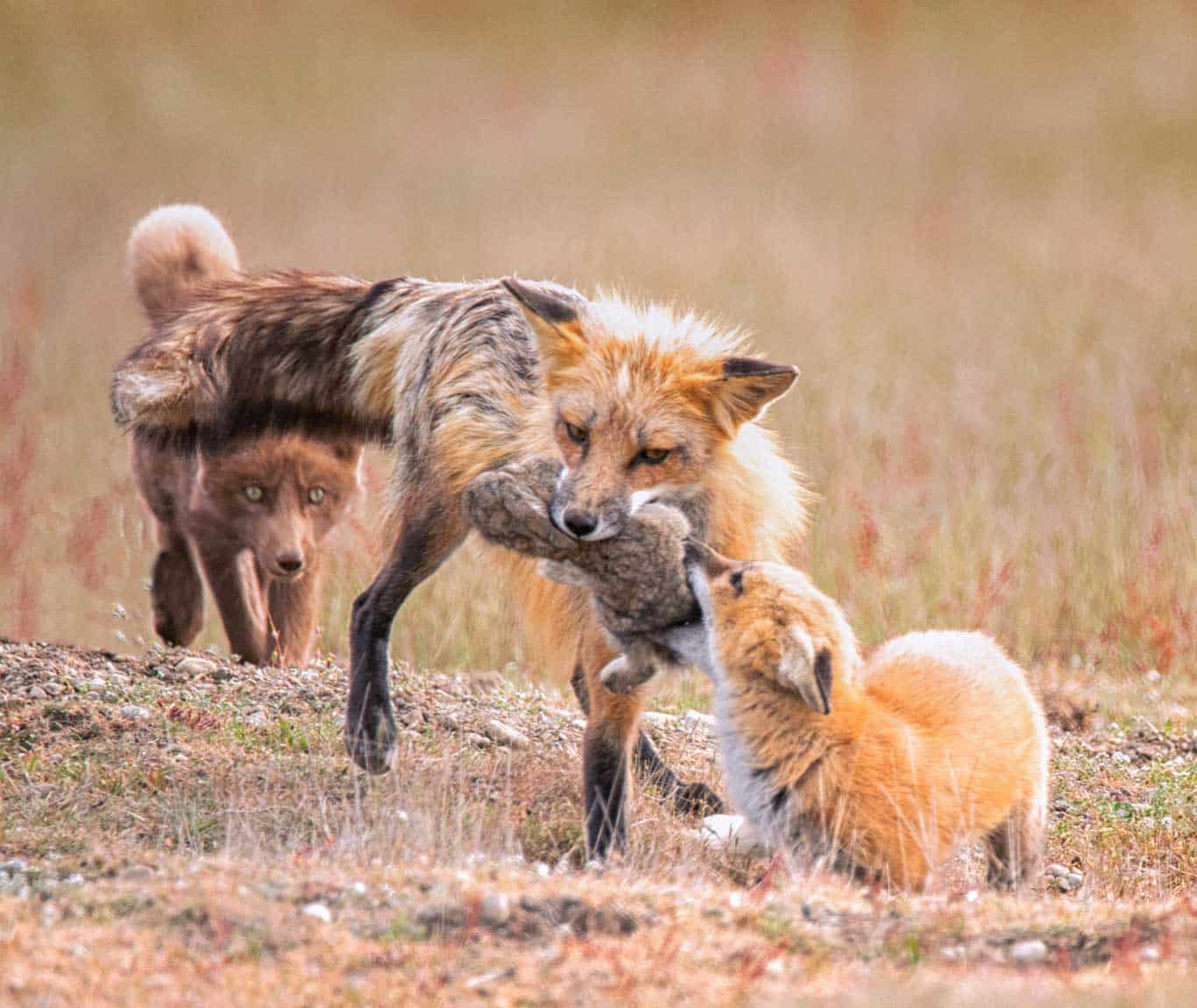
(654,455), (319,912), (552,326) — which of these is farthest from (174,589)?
(319,912)

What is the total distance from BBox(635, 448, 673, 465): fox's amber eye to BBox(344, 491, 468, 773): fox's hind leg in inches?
35.6

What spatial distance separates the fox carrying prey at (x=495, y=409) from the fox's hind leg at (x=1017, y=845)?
135cm

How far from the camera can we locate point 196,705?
670 cm

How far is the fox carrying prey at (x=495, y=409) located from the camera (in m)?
5.57

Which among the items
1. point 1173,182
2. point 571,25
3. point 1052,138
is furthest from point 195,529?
point 571,25

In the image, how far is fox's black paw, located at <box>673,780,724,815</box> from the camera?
6.71 m

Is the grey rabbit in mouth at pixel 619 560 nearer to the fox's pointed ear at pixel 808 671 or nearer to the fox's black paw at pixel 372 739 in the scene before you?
the fox's pointed ear at pixel 808 671

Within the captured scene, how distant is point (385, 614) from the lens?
6.19 m

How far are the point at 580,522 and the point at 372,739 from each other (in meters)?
1.62

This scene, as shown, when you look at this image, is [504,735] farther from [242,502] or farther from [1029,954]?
[1029,954]

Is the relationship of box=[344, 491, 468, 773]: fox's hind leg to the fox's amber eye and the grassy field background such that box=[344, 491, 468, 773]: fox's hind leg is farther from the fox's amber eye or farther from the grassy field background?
the fox's amber eye

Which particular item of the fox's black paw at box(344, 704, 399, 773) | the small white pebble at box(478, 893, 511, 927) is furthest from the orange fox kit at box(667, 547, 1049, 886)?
the fox's black paw at box(344, 704, 399, 773)

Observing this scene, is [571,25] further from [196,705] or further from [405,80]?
[196,705]

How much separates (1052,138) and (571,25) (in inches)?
368
